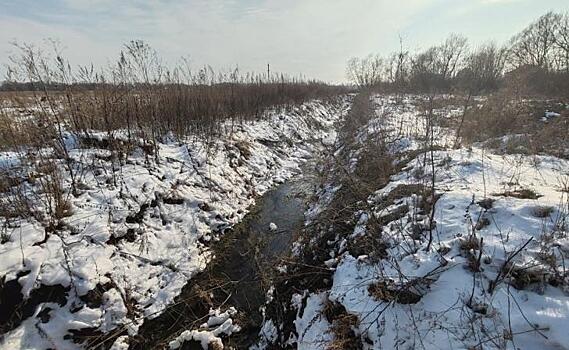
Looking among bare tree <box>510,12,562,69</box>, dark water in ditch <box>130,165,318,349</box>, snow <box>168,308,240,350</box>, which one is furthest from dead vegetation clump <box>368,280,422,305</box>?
bare tree <box>510,12,562,69</box>

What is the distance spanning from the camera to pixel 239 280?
4613 millimetres

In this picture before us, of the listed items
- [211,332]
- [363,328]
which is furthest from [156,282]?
[363,328]

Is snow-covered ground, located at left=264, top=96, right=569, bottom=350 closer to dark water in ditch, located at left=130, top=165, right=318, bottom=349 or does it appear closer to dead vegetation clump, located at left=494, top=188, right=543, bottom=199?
dead vegetation clump, located at left=494, top=188, right=543, bottom=199

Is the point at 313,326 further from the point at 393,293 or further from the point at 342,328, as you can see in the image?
the point at 393,293

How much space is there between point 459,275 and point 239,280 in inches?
121

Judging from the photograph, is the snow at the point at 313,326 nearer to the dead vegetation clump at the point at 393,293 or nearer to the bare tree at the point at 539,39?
the dead vegetation clump at the point at 393,293

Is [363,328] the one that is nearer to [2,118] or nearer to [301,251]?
[301,251]

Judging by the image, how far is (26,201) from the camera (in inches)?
156

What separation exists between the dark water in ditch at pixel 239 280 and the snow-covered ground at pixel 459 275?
0.58m

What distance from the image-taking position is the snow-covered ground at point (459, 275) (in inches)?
89.0

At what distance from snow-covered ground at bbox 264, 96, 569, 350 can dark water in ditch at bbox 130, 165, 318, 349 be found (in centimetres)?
58

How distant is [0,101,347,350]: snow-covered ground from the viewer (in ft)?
11.0

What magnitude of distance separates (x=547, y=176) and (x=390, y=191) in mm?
2337

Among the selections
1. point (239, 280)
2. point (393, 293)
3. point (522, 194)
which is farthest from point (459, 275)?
point (239, 280)
